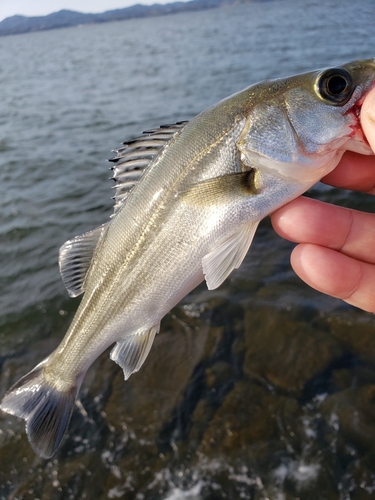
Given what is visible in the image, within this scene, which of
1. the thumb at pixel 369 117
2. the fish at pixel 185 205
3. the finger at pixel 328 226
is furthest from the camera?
the finger at pixel 328 226

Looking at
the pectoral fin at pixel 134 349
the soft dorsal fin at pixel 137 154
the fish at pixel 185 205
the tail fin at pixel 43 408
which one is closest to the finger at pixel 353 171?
the fish at pixel 185 205

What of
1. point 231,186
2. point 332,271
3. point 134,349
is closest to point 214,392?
point 134,349

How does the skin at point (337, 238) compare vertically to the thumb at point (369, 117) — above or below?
below

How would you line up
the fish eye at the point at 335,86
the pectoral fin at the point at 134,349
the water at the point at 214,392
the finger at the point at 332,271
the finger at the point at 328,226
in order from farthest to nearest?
1. the water at the point at 214,392
2. the pectoral fin at the point at 134,349
3. the finger at the point at 332,271
4. the finger at the point at 328,226
5. the fish eye at the point at 335,86

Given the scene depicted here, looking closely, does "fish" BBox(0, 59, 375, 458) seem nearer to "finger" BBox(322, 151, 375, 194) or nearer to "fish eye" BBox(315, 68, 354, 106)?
"fish eye" BBox(315, 68, 354, 106)

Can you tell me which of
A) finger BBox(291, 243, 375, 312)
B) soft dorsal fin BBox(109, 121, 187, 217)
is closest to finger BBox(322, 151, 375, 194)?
finger BBox(291, 243, 375, 312)

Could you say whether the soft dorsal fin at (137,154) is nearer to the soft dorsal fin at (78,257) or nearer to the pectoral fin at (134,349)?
the soft dorsal fin at (78,257)
